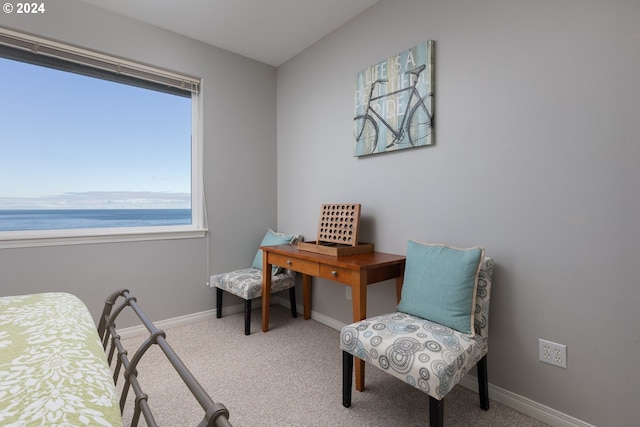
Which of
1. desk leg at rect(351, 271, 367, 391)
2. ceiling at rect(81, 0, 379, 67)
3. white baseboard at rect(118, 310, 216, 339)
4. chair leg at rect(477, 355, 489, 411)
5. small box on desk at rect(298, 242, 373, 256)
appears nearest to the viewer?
chair leg at rect(477, 355, 489, 411)

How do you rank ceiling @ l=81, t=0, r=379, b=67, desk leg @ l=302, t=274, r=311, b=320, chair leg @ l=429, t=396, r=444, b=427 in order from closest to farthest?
chair leg @ l=429, t=396, r=444, b=427
ceiling @ l=81, t=0, r=379, b=67
desk leg @ l=302, t=274, r=311, b=320

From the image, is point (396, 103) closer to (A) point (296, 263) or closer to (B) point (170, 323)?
(A) point (296, 263)

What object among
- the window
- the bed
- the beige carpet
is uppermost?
the window

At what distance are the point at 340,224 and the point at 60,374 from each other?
5.94ft

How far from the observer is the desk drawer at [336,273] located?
1.91m

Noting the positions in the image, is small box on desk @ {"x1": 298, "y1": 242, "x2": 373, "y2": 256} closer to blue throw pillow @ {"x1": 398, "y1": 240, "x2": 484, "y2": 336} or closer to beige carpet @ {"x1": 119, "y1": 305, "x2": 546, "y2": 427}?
blue throw pillow @ {"x1": 398, "y1": 240, "x2": 484, "y2": 336}

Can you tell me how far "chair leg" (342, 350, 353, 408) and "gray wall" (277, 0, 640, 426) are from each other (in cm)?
75

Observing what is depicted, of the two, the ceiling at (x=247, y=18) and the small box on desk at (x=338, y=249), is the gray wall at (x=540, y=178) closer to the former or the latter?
the small box on desk at (x=338, y=249)

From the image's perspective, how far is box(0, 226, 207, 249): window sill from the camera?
2.20 meters

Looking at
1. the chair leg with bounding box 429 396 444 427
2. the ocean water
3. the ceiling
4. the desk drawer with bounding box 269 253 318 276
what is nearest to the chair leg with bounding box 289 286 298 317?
the desk drawer with bounding box 269 253 318 276

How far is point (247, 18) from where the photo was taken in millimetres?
2547

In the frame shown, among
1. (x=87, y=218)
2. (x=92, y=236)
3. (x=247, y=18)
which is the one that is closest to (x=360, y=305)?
(x=92, y=236)

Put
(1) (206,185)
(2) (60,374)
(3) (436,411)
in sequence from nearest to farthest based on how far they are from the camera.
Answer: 1. (2) (60,374)
2. (3) (436,411)
3. (1) (206,185)

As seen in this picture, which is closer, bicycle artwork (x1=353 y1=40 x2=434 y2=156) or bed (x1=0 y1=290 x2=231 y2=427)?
bed (x1=0 y1=290 x2=231 y2=427)
